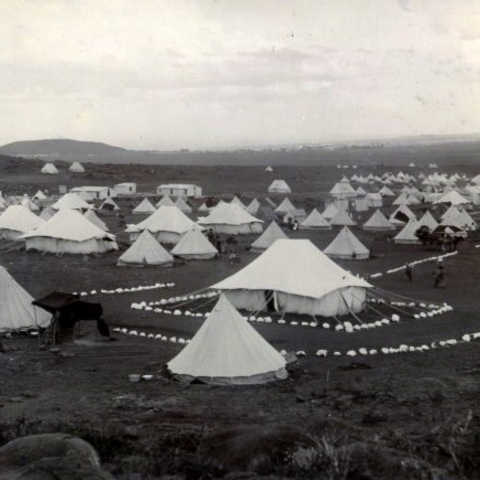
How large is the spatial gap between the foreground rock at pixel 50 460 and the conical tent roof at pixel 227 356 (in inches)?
262

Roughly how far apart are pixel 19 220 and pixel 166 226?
10.6m

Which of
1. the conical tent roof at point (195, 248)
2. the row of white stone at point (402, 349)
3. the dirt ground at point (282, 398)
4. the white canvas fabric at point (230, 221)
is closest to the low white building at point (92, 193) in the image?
the white canvas fabric at point (230, 221)

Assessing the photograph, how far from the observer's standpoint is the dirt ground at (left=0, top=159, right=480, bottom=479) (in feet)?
43.8

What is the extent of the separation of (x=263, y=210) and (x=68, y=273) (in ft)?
113

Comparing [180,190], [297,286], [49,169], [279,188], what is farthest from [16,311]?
[49,169]

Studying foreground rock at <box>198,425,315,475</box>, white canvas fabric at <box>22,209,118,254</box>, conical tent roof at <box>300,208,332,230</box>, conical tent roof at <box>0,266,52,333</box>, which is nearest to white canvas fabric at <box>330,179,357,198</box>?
conical tent roof at <box>300,208,332,230</box>

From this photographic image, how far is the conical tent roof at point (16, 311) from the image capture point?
25219mm

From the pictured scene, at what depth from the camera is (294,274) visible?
2803cm

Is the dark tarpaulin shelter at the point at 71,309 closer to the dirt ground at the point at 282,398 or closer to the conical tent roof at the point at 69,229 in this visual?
the dirt ground at the point at 282,398

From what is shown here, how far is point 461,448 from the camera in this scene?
47.6ft

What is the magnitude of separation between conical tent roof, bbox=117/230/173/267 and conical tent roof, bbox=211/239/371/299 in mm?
13074

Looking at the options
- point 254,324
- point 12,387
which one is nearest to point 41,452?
point 12,387

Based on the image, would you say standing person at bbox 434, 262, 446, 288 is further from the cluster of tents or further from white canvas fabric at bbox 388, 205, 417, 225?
the cluster of tents

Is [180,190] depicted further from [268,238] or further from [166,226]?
[268,238]
